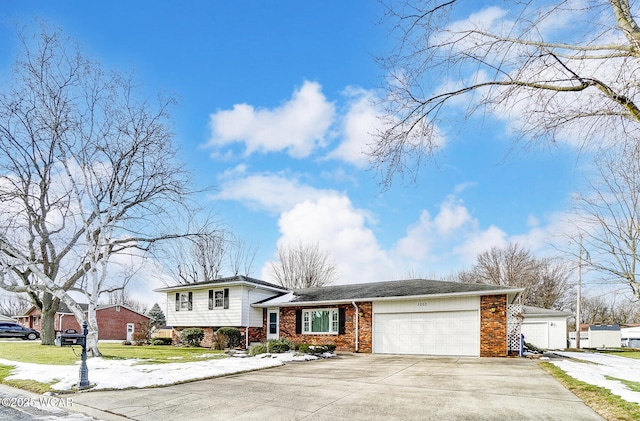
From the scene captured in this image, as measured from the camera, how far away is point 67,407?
747 centimetres

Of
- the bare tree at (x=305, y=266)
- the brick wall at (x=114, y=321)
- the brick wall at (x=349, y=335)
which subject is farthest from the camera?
the brick wall at (x=114, y=321)

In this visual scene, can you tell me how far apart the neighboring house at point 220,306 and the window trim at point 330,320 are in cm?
303

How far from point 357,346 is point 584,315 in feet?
159

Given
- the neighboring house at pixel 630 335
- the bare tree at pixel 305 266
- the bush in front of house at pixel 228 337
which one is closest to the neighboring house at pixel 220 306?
the bush in front of house at pixel 228 337

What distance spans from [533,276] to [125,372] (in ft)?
124

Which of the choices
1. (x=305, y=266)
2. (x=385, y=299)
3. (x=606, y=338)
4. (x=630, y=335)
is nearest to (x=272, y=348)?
(x=385, y=299)

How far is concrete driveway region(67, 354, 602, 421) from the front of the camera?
630 cm

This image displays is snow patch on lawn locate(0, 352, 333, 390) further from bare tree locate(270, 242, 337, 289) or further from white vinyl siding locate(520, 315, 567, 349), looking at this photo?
bare tree locate(270, 242, 337, 289)

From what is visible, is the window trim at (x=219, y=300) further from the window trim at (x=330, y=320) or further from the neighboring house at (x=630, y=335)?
the neighboring house at (x=630, y=335)

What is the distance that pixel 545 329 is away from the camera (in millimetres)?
Result: 27047

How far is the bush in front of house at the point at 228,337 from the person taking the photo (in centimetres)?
2050

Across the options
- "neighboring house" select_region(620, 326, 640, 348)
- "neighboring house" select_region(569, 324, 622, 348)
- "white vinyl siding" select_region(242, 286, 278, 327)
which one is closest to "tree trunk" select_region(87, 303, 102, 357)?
"white vinyl siding" select_region(242, 286, 278, 327)

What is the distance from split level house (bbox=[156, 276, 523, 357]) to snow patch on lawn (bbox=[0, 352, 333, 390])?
6096 millimetres

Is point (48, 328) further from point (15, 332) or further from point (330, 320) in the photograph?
point (330, 320)
